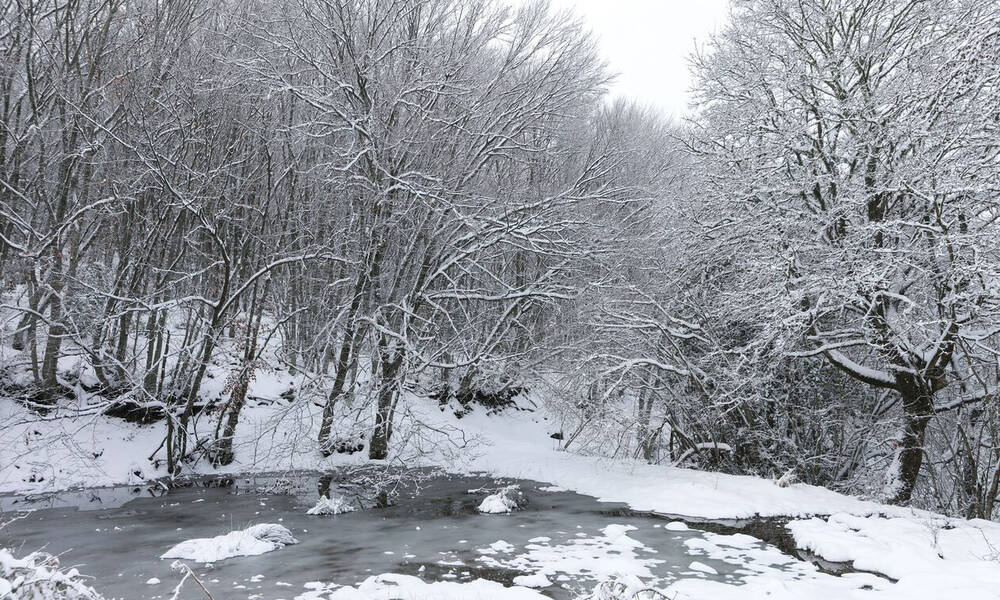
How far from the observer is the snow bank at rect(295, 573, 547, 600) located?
670cm

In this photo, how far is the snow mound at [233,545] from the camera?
841 centimetres

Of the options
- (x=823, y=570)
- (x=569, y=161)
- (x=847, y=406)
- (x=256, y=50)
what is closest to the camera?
(x=823, y=570)

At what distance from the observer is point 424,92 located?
645 inches

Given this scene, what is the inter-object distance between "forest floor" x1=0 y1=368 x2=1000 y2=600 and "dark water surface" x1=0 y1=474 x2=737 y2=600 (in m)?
0.67

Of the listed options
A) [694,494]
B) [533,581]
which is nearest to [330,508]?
[533,581]

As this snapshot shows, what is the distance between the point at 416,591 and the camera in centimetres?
691

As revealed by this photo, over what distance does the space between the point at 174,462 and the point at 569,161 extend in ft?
55.8

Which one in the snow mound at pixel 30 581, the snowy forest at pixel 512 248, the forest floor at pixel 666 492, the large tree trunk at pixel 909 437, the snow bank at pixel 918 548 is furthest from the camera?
the large tree trunk at pixel 909 437

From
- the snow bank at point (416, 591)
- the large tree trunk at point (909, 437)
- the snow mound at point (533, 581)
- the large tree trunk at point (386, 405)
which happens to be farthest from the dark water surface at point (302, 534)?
the large tree trunk at point (909, 437)

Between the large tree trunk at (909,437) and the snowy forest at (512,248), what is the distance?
0.08 metres

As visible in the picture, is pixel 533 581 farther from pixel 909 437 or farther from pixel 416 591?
pixel 909 437

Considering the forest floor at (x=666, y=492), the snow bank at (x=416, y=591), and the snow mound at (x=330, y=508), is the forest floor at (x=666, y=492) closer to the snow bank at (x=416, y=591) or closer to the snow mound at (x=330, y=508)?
the snow bank at (x=416, y=591)

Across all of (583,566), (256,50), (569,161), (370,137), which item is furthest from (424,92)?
(583,566)

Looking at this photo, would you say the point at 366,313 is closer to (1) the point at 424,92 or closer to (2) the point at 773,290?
(1) the point at 424,92
